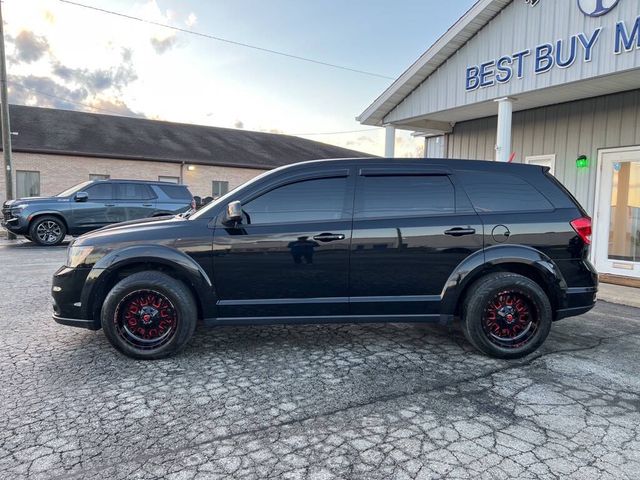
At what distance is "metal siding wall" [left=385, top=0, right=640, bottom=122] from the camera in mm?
6761

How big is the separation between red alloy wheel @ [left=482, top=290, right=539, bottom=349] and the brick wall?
23.7 meters

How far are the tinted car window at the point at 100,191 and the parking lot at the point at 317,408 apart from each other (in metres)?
8.69

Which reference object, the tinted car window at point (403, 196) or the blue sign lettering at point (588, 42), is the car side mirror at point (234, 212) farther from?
the blue sign lettering at point (588, 42)

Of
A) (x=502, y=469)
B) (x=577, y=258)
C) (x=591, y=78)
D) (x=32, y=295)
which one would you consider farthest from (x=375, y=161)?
(x=32, y=295)

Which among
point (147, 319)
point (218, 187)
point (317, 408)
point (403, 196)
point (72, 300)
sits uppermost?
point (218, 187)

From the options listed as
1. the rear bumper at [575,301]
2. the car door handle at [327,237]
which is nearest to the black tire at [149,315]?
the car door handle at [327,237]

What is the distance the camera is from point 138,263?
4133mm

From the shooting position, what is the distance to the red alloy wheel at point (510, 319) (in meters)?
4.22

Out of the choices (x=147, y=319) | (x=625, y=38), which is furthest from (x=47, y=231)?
(x=625, y=38)

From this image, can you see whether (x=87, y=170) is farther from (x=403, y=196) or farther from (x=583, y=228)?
(x=583, y=228)

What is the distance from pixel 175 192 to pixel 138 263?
9717 millimetres

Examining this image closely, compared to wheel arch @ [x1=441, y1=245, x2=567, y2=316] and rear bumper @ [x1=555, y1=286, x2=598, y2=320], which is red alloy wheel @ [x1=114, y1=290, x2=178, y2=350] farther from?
rear bumper @ [x1=555, y1=286, x2=598, y2=320]

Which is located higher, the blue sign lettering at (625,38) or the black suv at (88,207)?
the blue sign lettering at (625,38)

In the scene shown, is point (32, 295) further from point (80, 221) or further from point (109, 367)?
point (80, 221)
